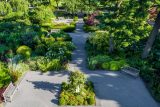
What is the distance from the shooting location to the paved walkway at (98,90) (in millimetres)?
17656

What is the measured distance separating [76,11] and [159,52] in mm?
26820

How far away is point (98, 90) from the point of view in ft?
63.4

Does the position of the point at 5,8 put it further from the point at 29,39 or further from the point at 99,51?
the point at 99,51

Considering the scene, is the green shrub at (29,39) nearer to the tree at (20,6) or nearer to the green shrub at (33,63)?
the green shrub at (33,63)

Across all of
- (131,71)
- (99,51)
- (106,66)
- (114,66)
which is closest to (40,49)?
(99,51)

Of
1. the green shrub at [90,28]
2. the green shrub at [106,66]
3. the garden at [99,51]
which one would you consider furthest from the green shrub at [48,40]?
the green shrub at [90,28]

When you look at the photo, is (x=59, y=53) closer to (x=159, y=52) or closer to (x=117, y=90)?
(x=117, y=90)

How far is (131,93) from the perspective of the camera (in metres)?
19.0

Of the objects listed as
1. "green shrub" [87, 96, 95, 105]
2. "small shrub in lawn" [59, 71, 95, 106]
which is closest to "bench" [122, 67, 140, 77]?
"small shrub in lawn" [59, 71, 95, 106]

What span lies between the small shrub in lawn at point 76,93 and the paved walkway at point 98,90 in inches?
23.5

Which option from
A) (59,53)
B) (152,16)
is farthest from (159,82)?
(152,16)

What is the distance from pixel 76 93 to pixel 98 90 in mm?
2033

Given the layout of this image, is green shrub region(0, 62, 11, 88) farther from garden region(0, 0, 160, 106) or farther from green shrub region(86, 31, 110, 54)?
green shrub region(86, 31, 110, 54)

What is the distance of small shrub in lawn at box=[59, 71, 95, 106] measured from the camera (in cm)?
1733
